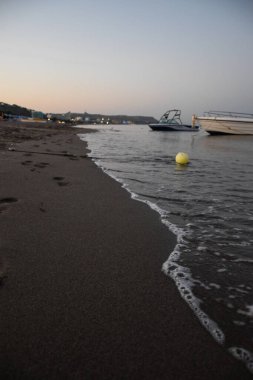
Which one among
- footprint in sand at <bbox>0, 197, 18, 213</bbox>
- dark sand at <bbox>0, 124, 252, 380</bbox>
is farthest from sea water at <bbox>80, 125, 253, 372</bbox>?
footprint in sand at <bbox>0, 197, 18, 213</bbox>

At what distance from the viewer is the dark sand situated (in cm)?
175

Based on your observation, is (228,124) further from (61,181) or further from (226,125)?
(61,181)

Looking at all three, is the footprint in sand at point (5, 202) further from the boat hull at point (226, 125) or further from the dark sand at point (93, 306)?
the boat hull at point (226, 125)

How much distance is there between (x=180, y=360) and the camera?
1813mm

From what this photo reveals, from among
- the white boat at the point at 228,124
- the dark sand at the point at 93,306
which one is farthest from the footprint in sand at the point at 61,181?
the white boat at the point at 228,124

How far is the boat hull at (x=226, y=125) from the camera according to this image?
36625 mm

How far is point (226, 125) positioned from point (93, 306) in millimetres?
38117

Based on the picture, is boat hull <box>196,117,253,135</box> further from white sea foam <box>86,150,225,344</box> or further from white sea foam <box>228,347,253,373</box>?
white sea foam <box>228,347,253,373</box>

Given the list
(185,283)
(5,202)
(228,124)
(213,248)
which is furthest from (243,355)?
(228,124)

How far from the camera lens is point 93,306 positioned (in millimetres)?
2314

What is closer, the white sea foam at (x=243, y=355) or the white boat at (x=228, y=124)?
the white sea foam at (x=243, y=355)

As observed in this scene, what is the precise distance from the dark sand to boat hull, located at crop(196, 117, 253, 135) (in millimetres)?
35376

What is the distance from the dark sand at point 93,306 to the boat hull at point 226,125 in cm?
3538

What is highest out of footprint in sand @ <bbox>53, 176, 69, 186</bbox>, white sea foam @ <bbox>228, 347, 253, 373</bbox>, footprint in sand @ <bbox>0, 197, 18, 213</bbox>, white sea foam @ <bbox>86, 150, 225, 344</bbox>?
footprint in sand @ <bbox>53, 176, 69, 186</bbox>
